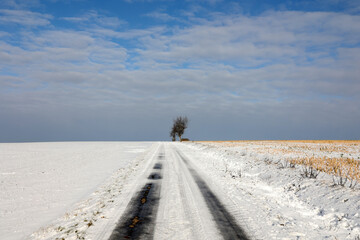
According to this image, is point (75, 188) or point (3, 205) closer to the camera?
point (3, 205)

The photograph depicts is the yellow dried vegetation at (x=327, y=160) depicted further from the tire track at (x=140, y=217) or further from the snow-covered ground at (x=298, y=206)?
the tire track at (x=140, y=217)

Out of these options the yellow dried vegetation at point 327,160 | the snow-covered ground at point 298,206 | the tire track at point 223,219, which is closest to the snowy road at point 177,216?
the tire track at point 223,219

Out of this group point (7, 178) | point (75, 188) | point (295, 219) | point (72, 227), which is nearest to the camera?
point (72, 227)

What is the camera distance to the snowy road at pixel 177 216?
197 inches

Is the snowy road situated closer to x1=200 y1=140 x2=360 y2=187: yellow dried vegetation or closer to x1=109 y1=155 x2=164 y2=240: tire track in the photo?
x1=109 y1=155 x2=164 y2=240: tire track

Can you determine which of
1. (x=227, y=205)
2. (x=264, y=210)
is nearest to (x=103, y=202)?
(x=227, y=205)

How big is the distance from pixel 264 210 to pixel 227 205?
43.3 inches

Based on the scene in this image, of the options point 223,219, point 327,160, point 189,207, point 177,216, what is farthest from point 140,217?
point 327,160

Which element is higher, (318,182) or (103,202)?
(318,182)

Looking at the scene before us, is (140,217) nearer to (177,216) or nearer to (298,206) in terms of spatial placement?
(177,216)

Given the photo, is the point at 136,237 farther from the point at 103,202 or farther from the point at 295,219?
the point at 295,219

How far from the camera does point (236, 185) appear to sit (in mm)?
10250

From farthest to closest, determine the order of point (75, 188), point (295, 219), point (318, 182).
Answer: point (75, 188)
point (318, 182)
point (295, 219)

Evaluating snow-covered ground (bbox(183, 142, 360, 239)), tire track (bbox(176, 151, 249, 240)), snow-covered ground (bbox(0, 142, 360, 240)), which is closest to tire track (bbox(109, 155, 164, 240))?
snow-covered ground (bbox(0, 142, 360, 240))
